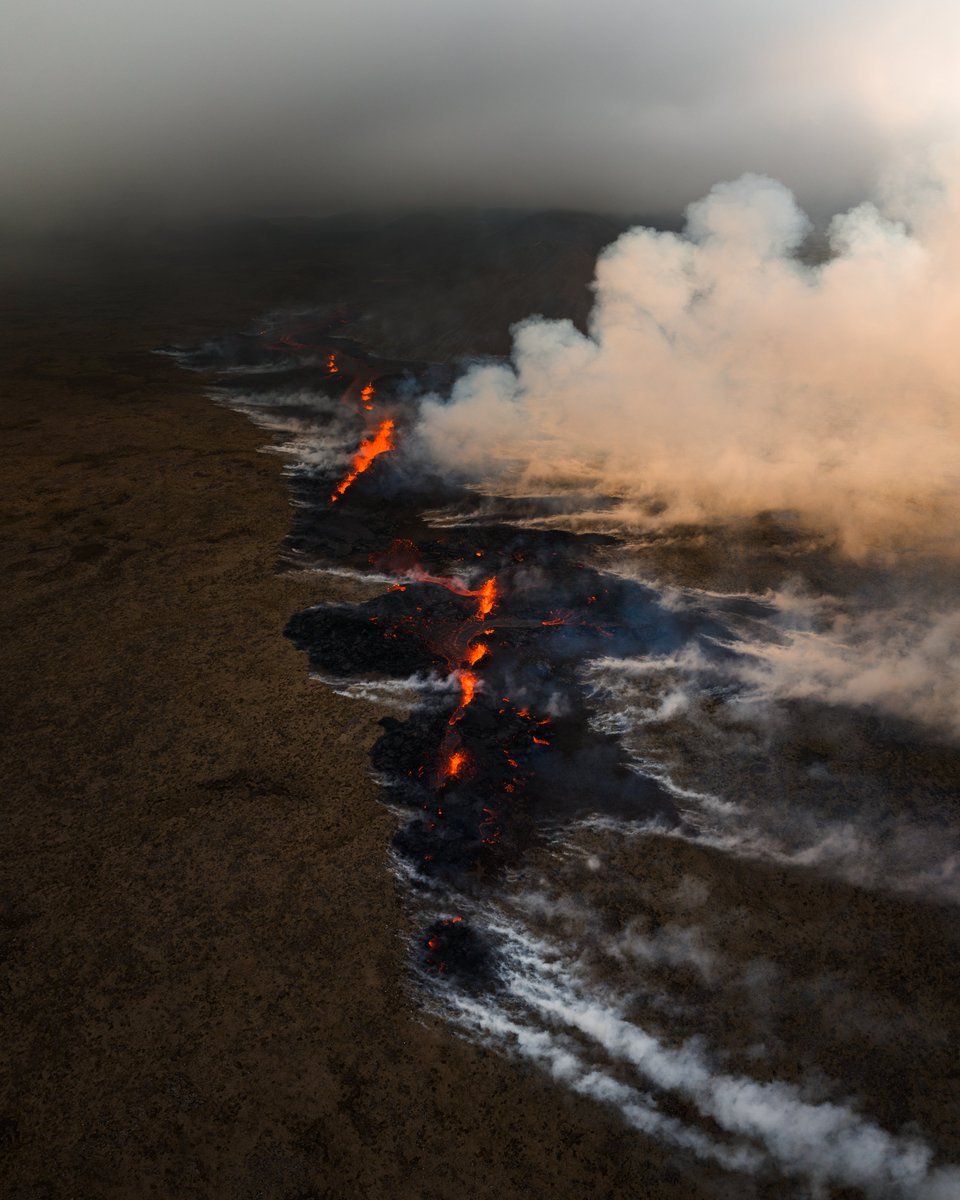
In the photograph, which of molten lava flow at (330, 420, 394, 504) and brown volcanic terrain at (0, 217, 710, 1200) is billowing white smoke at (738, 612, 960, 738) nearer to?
brown volcanic terrain at (0, 217, 710, 1200)

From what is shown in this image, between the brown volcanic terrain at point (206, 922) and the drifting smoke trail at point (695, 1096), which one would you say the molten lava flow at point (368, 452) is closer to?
the brown volcanic terrain at point (206, 922)

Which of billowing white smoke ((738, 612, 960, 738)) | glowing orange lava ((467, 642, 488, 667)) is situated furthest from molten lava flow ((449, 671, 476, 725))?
billowing white smoke ((738, 612, 960, 738))

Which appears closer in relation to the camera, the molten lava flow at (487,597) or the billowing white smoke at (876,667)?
the billowing white smoke at (876,667)

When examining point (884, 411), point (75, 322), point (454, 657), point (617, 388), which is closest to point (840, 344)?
point (884, 411)

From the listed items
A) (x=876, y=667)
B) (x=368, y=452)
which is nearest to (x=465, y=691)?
(x=876, y=667)

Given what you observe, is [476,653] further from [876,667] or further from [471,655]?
[876,667]

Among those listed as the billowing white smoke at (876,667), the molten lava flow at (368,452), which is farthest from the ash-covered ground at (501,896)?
the molten lava flow at (368,452)

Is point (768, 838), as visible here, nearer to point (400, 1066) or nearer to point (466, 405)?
point (400, 1066)
